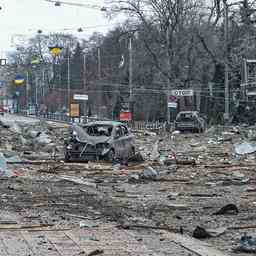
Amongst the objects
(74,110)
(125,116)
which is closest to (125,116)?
(125,116)

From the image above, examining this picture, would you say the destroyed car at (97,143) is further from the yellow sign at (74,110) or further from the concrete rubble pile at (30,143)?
the yellow sign at (74,110)

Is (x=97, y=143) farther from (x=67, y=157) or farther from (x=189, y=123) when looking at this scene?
(x=189, y=123)

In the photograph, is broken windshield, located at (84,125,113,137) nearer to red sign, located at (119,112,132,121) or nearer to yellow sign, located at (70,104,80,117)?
red sign, located at (119,112,132,121)

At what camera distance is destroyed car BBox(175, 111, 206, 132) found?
191 feet

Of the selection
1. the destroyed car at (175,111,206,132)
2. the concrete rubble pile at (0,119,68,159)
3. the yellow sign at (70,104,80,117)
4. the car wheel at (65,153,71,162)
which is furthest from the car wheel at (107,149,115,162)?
the yellow sign at (70,104,80,117)

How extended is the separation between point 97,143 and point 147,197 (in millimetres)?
11303

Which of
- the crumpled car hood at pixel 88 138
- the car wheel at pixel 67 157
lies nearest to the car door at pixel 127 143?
the crumpled car hood at pixel 88 138

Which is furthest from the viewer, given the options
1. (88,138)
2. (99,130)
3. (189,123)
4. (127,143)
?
(189,123)

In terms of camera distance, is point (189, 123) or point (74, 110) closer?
point (189, 123)

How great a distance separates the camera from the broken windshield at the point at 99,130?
92.2 ft

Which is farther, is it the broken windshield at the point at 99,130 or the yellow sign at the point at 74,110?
the yellow sign at the point at 74,110

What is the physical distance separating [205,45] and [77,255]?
187 ft

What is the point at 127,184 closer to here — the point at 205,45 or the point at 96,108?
the point at 205,45

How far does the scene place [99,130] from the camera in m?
28.4
